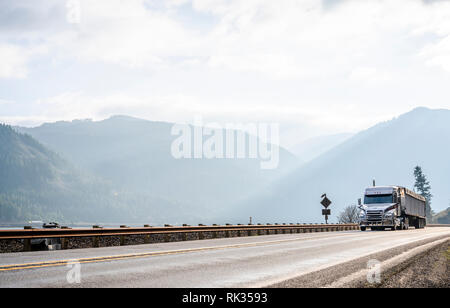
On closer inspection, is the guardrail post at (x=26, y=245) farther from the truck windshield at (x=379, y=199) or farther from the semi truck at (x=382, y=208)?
the truck windshield at (x=379, y=199)

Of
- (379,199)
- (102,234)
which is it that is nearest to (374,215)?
(379,199)

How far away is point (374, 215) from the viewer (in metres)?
37.2

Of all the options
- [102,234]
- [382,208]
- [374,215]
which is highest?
[382,208]

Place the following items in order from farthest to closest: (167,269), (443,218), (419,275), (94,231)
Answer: (443,218)
(94,231)
(167,269)
(419,275)

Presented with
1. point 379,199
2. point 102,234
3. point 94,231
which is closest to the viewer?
point 94,231

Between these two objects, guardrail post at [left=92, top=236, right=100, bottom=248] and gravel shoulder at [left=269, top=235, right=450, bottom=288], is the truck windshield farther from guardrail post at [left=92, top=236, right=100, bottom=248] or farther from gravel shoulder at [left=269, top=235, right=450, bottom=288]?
gravel shoulder at [left=269, top=235, right=450, bottom=288]

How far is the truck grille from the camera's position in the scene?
1458 inches

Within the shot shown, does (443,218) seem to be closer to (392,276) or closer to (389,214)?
(389,214)

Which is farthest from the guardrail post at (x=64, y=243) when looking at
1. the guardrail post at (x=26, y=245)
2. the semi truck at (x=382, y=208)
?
the semi truck at (x=382, y=208)

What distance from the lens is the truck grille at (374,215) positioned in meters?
37.0
